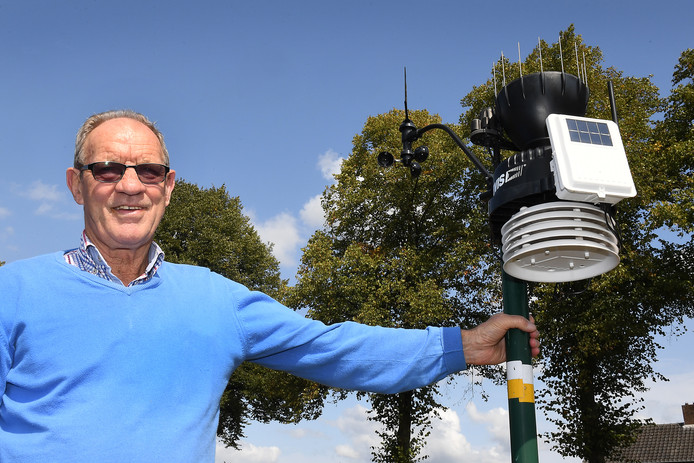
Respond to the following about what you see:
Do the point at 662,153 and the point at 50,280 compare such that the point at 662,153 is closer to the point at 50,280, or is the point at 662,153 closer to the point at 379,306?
the point at 379,306

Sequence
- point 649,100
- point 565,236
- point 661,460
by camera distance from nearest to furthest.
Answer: point 565,236, point 649,100, point 661,460

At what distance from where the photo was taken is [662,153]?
Answer: 21.5 metres

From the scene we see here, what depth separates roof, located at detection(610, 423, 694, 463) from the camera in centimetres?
4191

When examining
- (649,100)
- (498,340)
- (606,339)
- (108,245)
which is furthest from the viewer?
(649,100)

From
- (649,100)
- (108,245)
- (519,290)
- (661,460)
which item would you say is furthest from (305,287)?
(661,460)

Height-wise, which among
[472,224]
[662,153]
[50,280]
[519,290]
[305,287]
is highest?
[662,153]

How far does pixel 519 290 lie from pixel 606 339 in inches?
710

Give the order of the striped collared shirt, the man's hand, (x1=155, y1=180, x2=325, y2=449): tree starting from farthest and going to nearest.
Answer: (x1=155, y1=180, x2=325, y2=449): tree
the man's hand
the striped collared shirt

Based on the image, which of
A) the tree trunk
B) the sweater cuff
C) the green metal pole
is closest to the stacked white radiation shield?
the green metal pole

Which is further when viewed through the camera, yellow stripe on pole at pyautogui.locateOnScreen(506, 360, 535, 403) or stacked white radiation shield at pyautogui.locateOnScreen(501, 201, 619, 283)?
yellow stripe on pole at pyautogui.locateOnScreen(506, 360, 535, 403)

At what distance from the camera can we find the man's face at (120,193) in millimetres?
2924

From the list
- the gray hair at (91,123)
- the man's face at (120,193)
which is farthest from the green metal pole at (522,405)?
the gray hair at (91,123)

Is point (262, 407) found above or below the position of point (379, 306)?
below

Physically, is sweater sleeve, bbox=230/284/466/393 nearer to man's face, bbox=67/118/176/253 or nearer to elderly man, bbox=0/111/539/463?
elderly man, bbox=0/111/539/463
